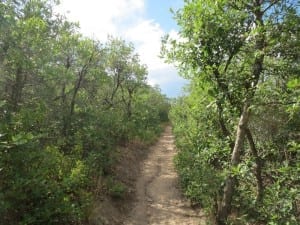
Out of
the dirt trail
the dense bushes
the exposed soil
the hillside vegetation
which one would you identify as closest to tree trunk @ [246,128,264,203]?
the hillside vegetation

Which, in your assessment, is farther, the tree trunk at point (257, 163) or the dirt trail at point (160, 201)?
the dirt trail at point (160, 201)

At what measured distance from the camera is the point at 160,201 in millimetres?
Result: 12164

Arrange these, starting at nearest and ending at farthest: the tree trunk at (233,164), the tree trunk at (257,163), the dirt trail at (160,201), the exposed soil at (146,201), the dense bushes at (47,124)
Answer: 1. the dense bushes at (47,124)
2. the tree trunk at (233,164)
3. the tree trunk at (257,163)
4. the exposed soil at (146,201)
5. the dirt trail at (160,201)

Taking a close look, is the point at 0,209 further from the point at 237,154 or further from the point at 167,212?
the point at 167,212

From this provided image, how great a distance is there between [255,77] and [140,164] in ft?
40.1

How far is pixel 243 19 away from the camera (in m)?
6.54

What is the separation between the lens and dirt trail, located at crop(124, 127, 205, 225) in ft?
33.6

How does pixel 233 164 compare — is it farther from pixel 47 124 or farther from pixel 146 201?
pixel 47 124

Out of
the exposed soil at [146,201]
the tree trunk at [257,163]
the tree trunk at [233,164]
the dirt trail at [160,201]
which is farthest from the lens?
the dirt trail at [160,201]

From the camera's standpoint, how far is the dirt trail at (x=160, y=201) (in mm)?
10250

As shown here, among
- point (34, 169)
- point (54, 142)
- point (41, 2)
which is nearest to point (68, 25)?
point (41, 2)

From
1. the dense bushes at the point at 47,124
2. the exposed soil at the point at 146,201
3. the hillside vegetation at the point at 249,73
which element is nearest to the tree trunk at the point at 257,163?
the hillside vegetation at the point at 249,73

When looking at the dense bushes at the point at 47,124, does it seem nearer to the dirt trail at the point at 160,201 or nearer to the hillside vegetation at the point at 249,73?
the dirt trail at the point at 160,201

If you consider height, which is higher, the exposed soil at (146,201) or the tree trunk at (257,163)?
the tree trunk at (257,163)
